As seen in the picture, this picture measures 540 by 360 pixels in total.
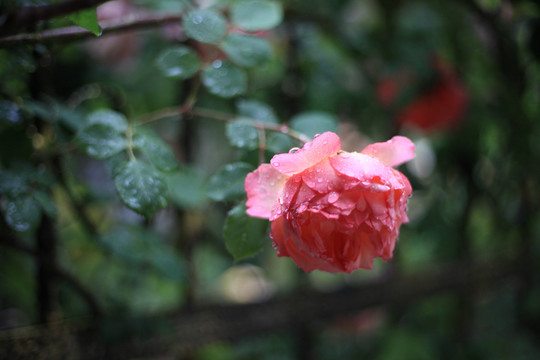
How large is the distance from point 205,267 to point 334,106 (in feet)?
1.76

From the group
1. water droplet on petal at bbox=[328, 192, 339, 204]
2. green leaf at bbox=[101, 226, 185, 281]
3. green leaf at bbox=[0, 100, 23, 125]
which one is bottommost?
green leaf at bbox=[101, 226, 185, 281]

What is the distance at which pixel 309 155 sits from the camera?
1.03 feet

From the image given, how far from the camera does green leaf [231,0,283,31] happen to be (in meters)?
0.47

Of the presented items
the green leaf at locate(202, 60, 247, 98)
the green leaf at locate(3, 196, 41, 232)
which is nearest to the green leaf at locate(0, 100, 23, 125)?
the green leaf at locate(3, 196, 41, 232)

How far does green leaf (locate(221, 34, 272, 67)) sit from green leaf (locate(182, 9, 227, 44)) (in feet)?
0.06

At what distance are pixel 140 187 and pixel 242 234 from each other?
0.10 m

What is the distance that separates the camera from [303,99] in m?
0.79

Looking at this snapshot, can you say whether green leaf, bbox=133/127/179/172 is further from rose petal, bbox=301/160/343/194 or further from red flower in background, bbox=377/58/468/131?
red flower in background, bbox=377/58/468/131

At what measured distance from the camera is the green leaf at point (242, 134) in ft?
1.34

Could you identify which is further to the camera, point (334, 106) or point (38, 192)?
point (334, 106)

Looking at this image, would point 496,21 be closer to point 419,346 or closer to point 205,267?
point 419,346

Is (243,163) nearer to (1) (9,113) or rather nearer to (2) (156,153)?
(2) (156,153)

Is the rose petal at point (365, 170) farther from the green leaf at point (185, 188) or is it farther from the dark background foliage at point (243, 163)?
the green leaf at point (185, 188)

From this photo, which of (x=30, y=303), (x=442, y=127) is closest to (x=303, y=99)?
(x=442, y=127)
